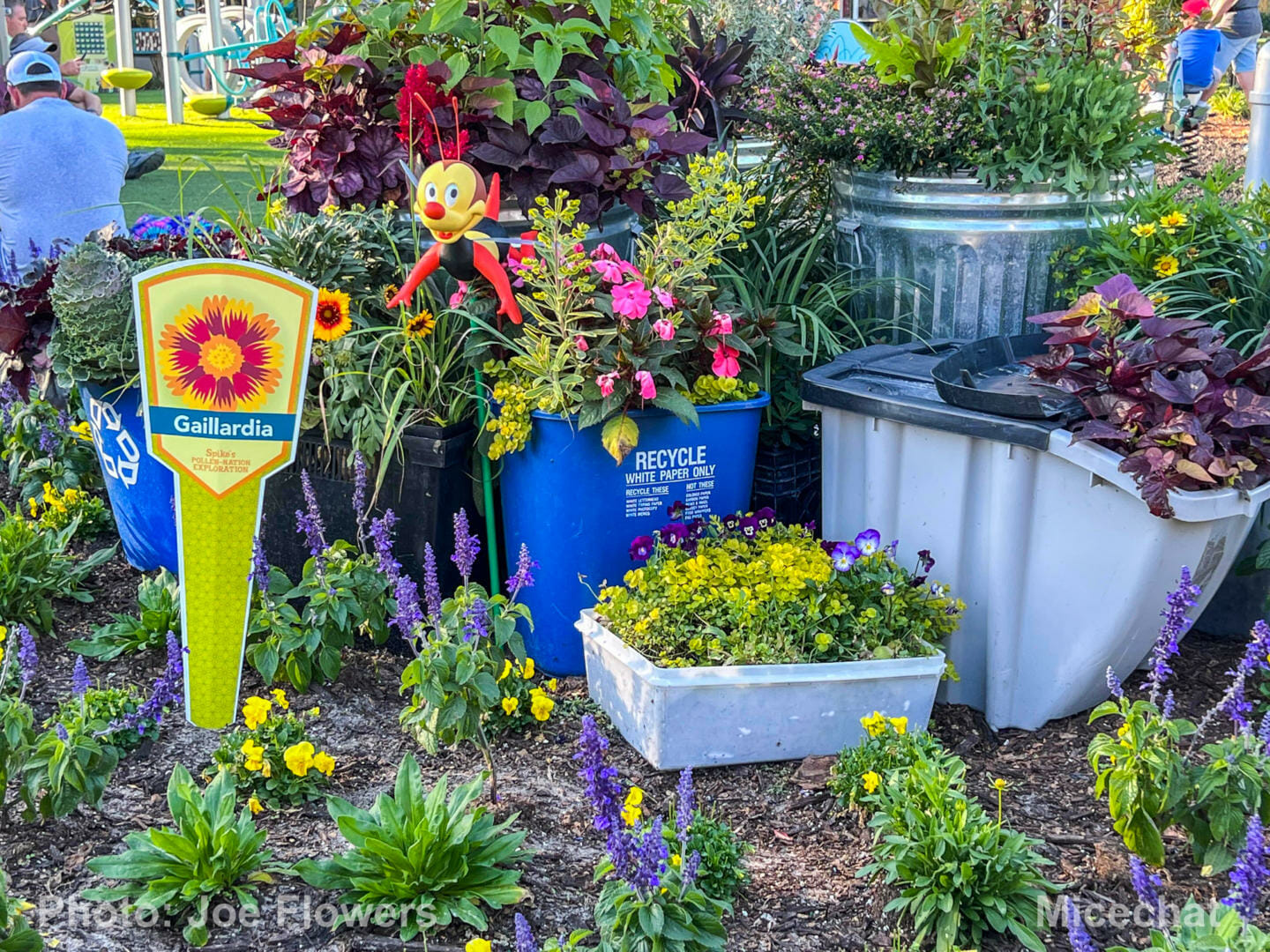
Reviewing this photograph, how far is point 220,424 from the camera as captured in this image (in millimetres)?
2723

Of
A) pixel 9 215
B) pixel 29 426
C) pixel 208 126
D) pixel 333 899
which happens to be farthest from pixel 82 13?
pixel 333 899

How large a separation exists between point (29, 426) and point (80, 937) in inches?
96.8

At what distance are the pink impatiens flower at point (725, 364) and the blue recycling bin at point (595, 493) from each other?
12 centimetres

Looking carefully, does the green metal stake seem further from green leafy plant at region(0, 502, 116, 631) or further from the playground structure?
A: the playground structure

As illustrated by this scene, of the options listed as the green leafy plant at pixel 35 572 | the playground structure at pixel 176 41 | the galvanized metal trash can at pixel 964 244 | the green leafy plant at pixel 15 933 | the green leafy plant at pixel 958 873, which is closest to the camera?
the green leafy plant at pixel 15 933

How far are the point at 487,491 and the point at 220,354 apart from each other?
28.5 inches

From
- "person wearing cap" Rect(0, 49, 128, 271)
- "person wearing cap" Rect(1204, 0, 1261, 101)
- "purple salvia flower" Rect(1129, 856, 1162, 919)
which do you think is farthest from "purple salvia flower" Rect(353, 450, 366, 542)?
"person wearing cap" Rect(1204, 0, 1261, 101)

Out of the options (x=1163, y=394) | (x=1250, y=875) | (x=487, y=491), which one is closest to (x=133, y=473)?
(x=487, y=491)

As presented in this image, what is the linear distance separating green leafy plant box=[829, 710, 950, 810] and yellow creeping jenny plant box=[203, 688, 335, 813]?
1032 millimetres

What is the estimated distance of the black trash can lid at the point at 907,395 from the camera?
262 cm

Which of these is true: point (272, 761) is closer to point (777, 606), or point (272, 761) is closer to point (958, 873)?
point (777, 606)

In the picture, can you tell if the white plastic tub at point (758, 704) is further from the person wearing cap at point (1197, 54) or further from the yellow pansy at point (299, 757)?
the person wearing cap at point (1197, 54)

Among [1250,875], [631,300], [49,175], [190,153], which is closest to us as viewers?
[1250,875]

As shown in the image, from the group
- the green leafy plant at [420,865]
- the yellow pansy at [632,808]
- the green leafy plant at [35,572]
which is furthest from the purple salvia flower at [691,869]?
the green leafy plant at [35,572]
